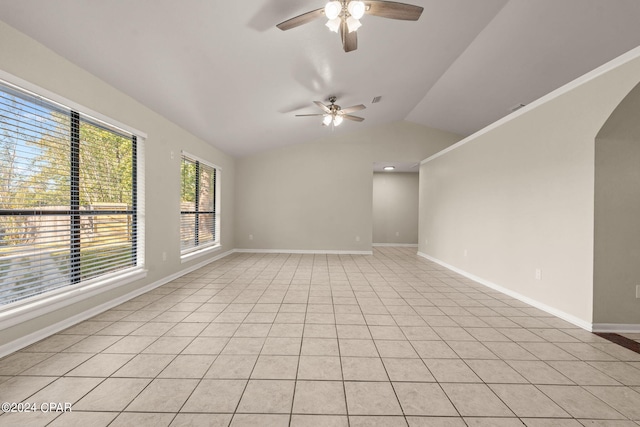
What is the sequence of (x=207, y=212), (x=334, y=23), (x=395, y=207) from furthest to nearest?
(x=395, y=207) < (x=207, y=212) < (x=334, y=23)

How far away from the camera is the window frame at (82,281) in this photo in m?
1.96

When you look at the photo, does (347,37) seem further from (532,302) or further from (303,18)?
(532,302)

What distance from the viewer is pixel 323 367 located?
6.09ft

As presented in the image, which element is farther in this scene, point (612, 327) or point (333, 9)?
point (612, 327)

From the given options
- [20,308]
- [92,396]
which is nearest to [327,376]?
[92,396]

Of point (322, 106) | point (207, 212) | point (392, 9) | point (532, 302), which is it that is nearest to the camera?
point (392, 9)

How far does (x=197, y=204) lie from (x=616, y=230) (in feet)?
19.3

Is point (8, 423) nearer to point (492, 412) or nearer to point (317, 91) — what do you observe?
point (492, 412)

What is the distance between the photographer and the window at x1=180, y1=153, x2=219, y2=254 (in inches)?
179

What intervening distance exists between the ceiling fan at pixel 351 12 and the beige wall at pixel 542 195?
197cm

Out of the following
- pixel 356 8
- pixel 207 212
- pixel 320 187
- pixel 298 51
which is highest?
pixel 298 51

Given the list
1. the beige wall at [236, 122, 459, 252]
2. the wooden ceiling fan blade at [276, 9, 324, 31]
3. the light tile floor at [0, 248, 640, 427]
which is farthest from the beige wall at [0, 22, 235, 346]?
the wooden ceiling fan blade at [276, 9, 324, 31]

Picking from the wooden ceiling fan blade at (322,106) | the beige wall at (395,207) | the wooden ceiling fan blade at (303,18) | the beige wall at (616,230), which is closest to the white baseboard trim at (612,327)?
the beige wall at (616,230)

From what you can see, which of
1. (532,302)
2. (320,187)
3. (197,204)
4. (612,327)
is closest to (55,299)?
(197,204)
